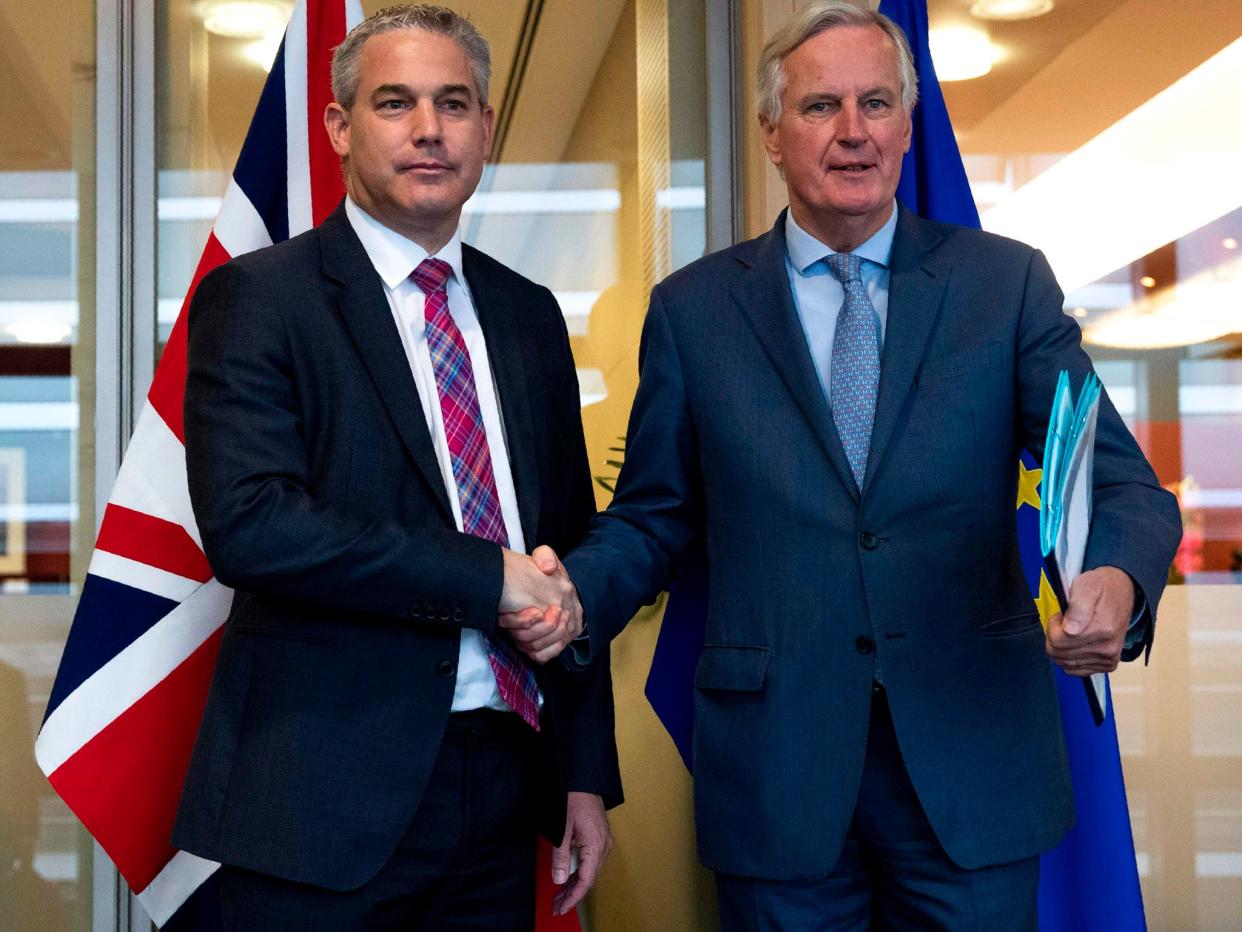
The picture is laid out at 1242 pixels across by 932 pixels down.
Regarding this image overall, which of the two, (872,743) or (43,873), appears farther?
(43,873)

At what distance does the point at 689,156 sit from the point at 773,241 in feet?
Answer: 4.90

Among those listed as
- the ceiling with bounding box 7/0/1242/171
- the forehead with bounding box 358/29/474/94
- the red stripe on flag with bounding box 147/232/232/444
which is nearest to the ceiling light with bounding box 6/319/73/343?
the ceiling with bounding box 7/0/1242/171

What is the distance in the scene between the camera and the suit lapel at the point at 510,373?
199cm

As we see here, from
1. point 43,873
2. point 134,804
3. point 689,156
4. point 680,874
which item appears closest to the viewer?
point 134,804

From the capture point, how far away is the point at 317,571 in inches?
68.8

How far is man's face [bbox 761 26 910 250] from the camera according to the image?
6.59 ft

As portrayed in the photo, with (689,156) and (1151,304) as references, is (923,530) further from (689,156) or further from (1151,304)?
(689,156)

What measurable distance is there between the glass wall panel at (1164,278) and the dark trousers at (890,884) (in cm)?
136

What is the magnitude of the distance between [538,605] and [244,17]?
2.25 metres

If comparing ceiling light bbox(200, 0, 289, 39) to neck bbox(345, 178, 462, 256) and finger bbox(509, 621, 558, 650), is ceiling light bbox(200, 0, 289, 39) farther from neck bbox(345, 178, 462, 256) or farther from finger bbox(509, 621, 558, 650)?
finger bbox(509, 621, 558, 650)

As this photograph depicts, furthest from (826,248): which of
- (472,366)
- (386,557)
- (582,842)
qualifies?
(582,842)

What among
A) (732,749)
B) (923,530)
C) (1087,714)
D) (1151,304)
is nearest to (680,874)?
(1087,714)

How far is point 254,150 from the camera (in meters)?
2.72

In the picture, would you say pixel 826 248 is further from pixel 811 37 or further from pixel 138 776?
pixel 138 776
